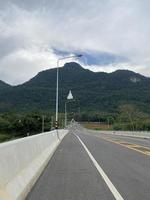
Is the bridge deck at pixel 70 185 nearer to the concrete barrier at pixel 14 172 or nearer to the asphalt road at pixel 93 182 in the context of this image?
the asphalt road at pixel 93 182

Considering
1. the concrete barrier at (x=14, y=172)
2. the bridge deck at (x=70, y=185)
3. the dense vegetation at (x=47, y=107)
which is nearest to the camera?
the concrete barrier at (x=14, y=172)

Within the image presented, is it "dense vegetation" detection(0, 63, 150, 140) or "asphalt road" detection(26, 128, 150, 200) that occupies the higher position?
"dense vegetation" detection(0, 63, 150, 140)

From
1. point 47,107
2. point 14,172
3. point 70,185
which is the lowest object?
point 70,185

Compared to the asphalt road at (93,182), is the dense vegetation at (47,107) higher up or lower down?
higher up

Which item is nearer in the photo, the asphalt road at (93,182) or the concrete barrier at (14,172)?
the concrete barrier at (14,172)

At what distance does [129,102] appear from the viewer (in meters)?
191

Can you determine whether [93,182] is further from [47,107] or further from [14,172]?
[47,107]

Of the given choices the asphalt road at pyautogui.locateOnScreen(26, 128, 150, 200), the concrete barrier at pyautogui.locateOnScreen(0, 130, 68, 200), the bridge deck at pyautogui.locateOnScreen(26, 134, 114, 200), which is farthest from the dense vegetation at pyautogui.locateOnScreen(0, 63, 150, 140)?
the concrete barrier at pyautogui.locateOnScreen(0, 130, 68, 200)

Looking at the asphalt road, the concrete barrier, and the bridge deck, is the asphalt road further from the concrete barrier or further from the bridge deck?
the concrete barrier

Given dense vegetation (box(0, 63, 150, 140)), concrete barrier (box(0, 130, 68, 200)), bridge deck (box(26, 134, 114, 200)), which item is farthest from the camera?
dense vegetation (box(0, 63, 150, 140))

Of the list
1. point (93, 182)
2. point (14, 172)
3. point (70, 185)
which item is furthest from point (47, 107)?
point (14, 172)

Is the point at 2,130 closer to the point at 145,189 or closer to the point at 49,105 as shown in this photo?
the point at 49,105

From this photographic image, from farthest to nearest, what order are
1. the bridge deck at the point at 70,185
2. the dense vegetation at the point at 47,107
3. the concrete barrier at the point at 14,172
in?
1. the dense vegetation at the point at 47,107
2. the bridge deck at the point at 70,185
3. the concrete barrier at the point at 14,172

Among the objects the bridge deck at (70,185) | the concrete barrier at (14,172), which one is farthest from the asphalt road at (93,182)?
the concrete barrier at (14,172)
